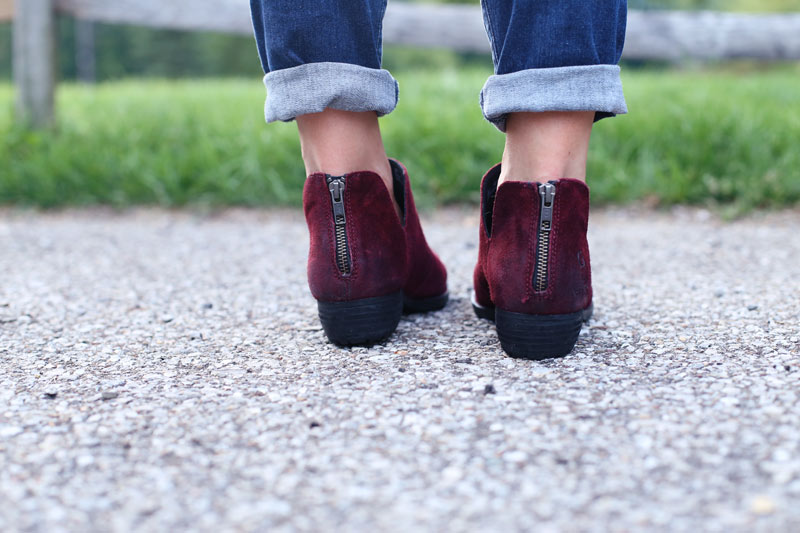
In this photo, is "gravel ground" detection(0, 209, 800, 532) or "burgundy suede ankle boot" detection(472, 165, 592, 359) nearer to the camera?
"gravel ground" detection(0, 209, 800, 532)

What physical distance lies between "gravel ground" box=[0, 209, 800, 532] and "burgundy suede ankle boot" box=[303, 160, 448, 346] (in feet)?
0.23

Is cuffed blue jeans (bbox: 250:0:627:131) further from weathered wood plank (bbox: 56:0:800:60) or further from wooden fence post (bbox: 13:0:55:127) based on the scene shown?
wooden fence post (bbox: 13:0:55:127)

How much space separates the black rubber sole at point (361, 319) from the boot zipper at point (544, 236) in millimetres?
299

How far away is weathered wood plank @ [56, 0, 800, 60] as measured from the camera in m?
3.69

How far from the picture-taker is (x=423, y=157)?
304 cm

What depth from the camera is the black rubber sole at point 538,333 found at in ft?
4.16

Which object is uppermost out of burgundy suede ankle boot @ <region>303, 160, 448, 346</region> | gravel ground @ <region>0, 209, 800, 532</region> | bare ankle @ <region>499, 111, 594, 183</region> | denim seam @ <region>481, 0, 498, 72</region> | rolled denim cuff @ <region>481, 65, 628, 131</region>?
denim seam @ <region>481, 0, 498, 72</region>

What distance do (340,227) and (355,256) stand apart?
2.5 inches

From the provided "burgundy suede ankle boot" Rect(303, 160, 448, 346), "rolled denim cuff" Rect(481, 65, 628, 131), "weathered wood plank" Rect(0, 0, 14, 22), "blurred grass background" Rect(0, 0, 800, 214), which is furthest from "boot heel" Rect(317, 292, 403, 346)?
"weathered wood plank" Rect(0, 0, 14, 22)

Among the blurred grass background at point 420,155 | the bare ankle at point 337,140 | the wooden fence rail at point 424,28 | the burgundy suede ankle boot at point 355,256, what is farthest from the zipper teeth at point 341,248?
the wooden fence rail at point 424,28

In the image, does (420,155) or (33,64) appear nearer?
(420,155)

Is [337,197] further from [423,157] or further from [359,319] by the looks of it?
Result: [423,157]

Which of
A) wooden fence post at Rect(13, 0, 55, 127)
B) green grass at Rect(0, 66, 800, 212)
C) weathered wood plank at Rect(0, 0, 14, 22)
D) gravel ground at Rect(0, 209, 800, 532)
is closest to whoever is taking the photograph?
gravel ground at Rect(0, 209, 800, 532)

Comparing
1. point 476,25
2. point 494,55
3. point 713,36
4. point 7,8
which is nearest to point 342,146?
point 494,55
